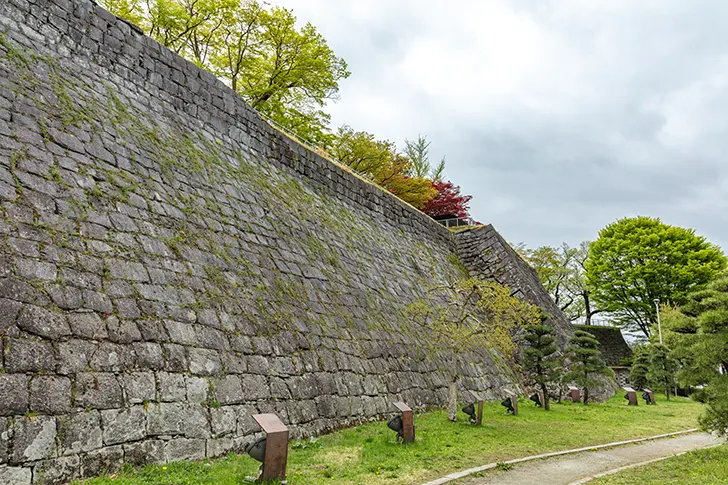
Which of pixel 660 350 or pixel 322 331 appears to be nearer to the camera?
pixel 322 331

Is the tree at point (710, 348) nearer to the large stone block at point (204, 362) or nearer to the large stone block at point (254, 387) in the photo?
the large stone block at point (254, 387)

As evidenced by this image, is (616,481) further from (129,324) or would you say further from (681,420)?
(681,420)

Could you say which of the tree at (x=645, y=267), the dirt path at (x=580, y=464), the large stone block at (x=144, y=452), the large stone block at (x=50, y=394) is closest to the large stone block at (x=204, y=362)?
the large stone block at (x=144, y=452)

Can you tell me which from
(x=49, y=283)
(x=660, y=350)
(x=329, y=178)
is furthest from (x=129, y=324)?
(x=660, y=350)

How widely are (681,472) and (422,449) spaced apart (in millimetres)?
3359

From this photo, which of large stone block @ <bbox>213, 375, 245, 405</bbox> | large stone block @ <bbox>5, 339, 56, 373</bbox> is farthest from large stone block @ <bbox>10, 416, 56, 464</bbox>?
large stone block @ <bbox>213, 375, 245, 405</bbox>

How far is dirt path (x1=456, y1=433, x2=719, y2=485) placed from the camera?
5840mm

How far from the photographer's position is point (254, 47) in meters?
21.0

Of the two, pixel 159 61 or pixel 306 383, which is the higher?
pixel 159 61

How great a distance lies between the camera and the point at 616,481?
5.74 meters

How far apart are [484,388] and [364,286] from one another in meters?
4.63

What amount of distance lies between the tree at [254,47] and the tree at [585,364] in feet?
49.4

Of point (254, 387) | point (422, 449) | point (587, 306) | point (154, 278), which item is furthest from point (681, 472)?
point (587, 306)

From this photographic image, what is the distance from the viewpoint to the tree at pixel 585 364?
15.5m
